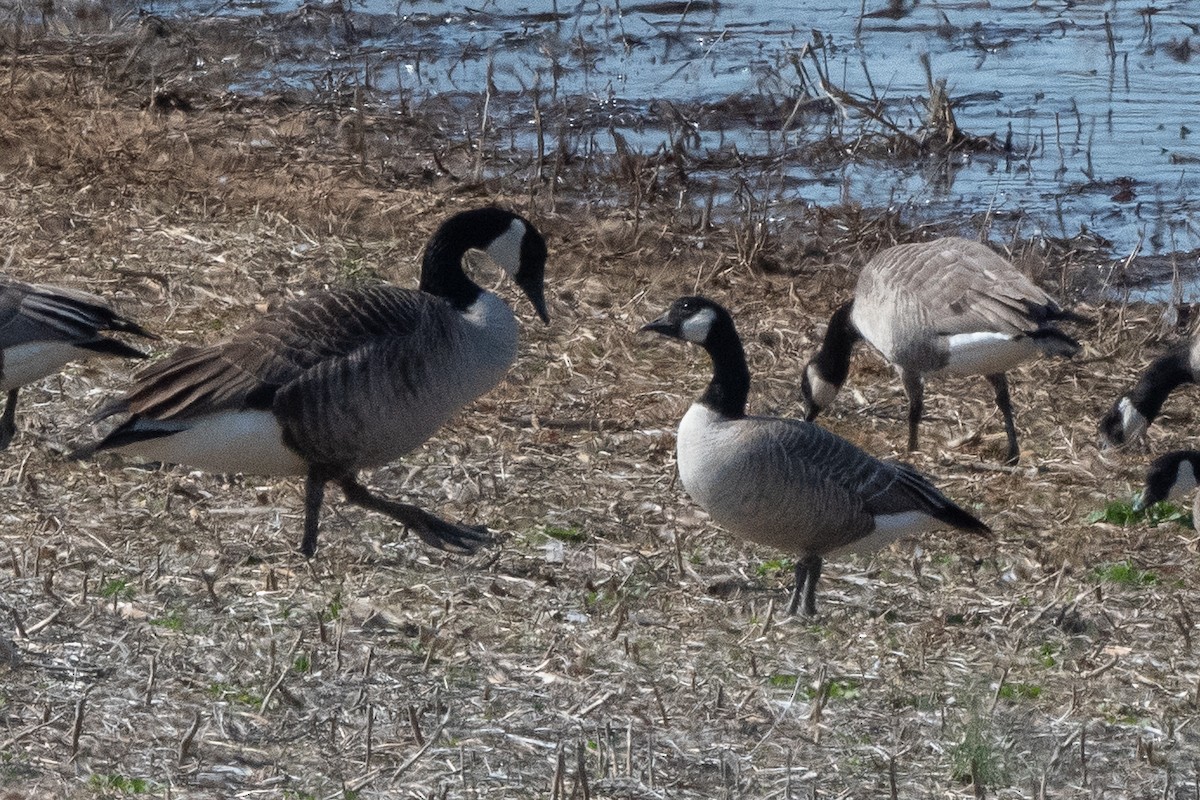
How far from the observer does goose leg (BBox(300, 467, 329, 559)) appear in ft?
17.5

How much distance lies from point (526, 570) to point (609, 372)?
2.07 metres

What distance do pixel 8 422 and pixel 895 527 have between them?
3.19m

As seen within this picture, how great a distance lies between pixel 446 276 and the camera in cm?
597

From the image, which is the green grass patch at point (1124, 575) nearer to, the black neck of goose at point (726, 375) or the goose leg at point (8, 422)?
the black neck of goose at point (726, 375)

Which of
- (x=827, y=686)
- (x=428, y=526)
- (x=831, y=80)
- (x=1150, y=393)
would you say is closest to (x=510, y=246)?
(x=428, y=526)

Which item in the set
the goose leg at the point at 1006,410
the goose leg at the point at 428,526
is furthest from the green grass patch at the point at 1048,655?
the goose leg at the point at 1006,410

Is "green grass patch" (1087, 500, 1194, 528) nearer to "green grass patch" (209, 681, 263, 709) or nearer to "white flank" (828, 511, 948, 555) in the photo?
"white flank" (828, 511, 948, 555)

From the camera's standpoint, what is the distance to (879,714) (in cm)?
446

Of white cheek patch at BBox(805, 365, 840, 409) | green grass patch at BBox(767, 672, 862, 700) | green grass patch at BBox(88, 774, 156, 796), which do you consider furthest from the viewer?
white cheek patch at BBox(805, 365, 840, 409)

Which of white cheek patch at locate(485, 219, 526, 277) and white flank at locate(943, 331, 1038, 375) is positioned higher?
white cheek patch at locate(485, 219, 526, 277)

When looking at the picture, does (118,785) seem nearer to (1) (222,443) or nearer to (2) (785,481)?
(1) (222,443)

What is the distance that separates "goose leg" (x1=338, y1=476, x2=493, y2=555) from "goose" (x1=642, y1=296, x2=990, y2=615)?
0.76 metres

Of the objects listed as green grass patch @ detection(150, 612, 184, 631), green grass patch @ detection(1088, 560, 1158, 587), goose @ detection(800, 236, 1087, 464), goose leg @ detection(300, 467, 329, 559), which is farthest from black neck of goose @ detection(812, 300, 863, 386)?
green grass patch @ detection(150, 612, 184, 631)

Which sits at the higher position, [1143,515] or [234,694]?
[234,694]
